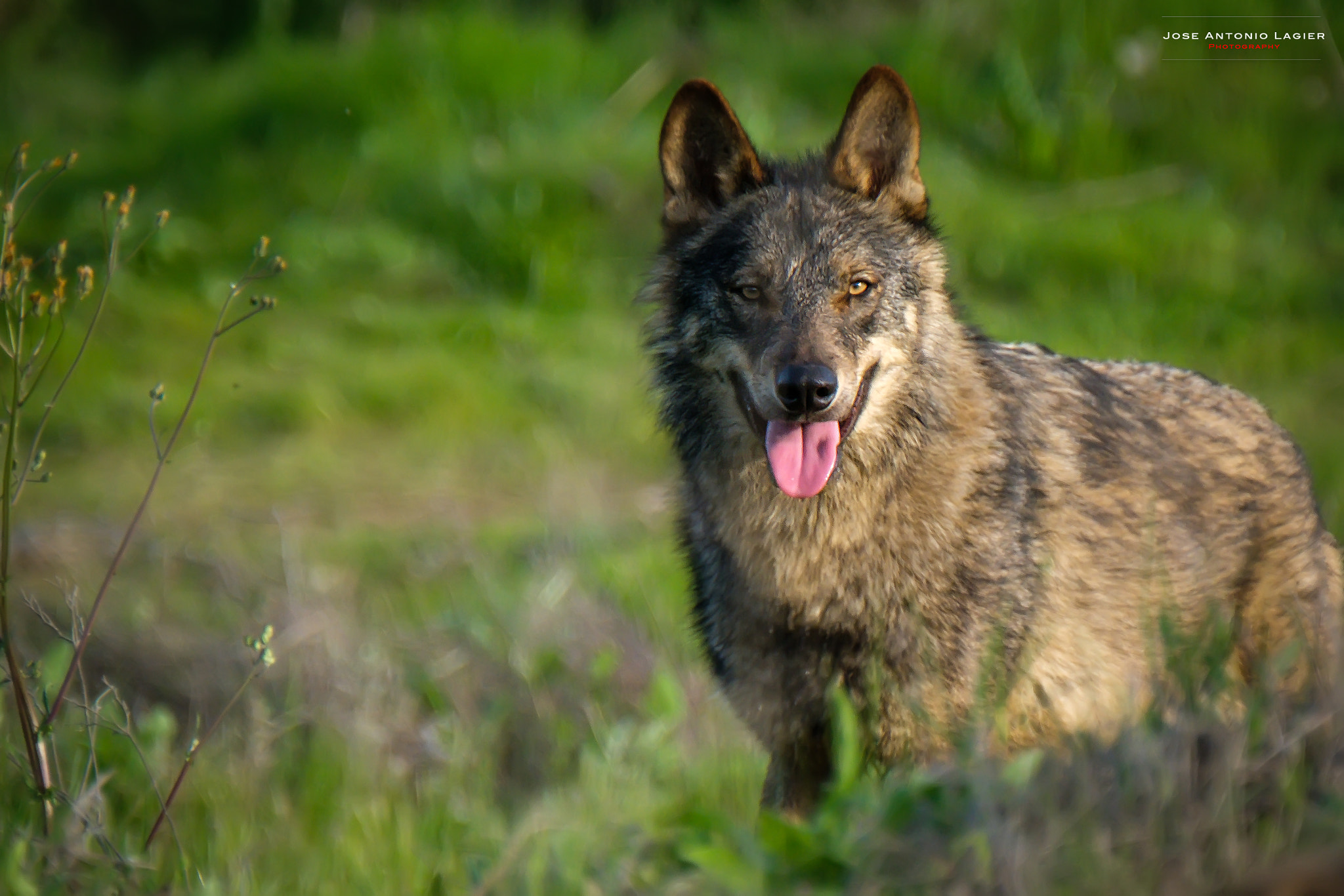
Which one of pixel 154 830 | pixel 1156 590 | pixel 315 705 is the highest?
pixel 1156 590

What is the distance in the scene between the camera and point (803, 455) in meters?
3.30

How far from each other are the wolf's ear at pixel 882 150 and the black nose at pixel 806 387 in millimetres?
793

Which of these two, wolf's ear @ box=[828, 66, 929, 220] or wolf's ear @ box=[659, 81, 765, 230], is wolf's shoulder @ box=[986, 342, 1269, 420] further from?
wolf's ear @ box=[659, 81, 765, 230]

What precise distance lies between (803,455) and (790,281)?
0.52 m

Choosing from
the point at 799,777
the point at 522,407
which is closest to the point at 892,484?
the point at 799,777

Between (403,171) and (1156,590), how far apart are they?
24.6 feet

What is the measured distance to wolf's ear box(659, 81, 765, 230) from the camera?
363cm

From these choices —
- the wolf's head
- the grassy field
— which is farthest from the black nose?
the grassy field

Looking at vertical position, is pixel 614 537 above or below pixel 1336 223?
below

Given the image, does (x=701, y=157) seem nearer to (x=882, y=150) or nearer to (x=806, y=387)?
(x=882, y=150)

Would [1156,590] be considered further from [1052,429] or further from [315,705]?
[315,705]

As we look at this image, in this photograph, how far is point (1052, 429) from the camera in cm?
369

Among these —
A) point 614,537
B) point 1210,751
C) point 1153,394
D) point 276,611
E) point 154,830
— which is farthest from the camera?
point 614,537

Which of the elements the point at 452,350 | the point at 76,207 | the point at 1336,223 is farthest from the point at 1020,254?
the point at 76,207
